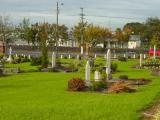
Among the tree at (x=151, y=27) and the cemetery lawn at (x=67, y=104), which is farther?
the tree at (x=151, y=27)

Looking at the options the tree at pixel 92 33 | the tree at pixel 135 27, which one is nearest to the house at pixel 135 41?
the tree at pixel 135 27

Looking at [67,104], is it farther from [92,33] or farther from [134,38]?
[134,38]

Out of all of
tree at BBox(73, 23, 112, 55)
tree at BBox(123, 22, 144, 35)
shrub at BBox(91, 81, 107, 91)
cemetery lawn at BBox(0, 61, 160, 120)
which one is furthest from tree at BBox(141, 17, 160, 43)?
cemetery lawn at BBox(0, 61, 160, 120)

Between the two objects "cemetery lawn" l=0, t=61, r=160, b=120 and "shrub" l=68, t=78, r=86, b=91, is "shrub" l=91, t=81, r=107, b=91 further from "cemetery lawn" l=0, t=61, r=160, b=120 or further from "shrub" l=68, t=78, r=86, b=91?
"cemetery lawn" l=0, t=61, r=160, b=120

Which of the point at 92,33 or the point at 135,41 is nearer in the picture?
the point at 92,33

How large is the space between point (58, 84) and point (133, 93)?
6087 mm

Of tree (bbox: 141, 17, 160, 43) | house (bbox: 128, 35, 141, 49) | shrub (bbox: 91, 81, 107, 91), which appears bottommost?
shrub (bbox: 91, 81, 107, 91)

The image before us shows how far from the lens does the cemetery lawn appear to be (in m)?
15.9

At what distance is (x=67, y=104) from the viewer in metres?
18.7

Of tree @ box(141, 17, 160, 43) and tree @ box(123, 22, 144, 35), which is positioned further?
tree @ box(123, 22, 144, 35)

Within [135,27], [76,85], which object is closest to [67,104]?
[76,85]

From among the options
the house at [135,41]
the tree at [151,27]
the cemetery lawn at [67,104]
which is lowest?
the cemetery lawn at [67,104]

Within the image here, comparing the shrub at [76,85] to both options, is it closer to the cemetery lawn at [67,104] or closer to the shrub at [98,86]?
the cemetery lawn at [67,104]

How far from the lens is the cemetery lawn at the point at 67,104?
52.2 ft
